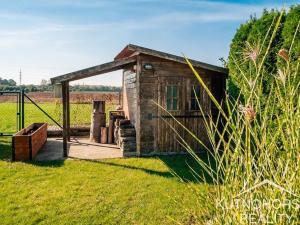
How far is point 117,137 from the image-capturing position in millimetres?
10164

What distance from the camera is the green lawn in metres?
4.55

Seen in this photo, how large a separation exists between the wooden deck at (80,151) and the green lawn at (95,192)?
1.89ft

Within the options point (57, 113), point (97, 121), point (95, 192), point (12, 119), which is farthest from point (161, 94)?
point (57, 113)

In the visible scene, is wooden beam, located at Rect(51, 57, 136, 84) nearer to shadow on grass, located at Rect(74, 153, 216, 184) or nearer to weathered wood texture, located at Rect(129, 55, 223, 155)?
weathered wood texture, located at Rect(129, 55, 223, 155)

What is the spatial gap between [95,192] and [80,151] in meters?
3.58

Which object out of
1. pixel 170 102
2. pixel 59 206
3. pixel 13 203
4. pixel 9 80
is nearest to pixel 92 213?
pixel 59 206

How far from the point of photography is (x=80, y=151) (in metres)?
8.98

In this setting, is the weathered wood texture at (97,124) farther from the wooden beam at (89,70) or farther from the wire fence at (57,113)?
the wooden beam at (89,70)

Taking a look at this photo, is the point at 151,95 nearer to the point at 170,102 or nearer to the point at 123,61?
the point at 170,102

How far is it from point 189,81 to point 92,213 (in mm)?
5382

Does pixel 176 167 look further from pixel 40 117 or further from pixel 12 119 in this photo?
pixel 40 117

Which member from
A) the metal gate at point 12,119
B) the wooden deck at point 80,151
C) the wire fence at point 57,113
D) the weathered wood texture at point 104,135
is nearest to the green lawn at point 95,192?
the wooden deck at point 80,151

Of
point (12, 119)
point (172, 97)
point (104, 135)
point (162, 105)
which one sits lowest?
point (104, 135)

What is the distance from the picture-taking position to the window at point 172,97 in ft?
28.8
